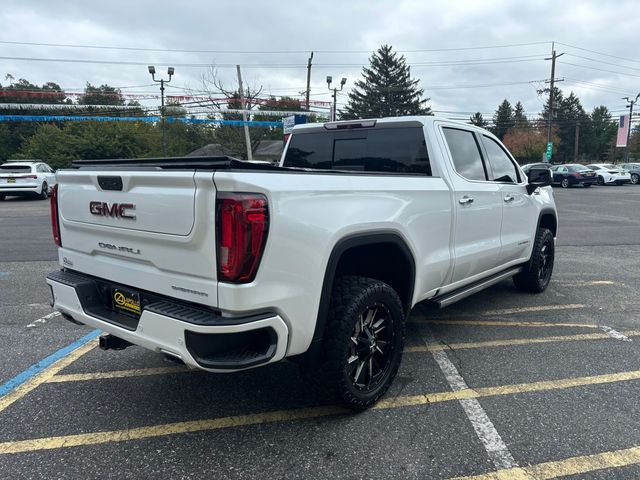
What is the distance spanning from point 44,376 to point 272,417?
1824mm

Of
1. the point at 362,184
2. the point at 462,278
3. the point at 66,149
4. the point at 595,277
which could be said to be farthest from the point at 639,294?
the point at 66,149

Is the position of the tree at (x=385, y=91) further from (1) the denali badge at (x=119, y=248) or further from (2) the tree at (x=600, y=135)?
(1) the denali badge at (x=119, y=248)

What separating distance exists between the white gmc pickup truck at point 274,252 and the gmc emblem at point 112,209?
0.6 inches

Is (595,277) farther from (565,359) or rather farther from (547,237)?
(565,359)

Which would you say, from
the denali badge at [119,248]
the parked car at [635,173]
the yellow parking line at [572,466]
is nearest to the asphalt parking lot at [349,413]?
the yellow parking line at [572,466]

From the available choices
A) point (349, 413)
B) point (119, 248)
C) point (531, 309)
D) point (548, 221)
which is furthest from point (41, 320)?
point (548, 221)

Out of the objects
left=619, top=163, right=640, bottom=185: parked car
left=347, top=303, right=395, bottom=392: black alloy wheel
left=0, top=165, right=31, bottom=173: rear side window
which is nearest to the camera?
left=347, top=303, right=395, bottom=392: black alloy wheel

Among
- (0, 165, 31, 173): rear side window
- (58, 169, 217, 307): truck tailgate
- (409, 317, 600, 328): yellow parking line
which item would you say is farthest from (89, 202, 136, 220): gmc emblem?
(0, 165, 31, 173): rear side window

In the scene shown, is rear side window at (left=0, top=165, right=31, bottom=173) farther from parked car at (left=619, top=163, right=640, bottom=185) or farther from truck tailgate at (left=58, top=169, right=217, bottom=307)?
parked car at (left=619, top=163, right=640, bottom=185)

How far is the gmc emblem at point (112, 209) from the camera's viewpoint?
103 inches

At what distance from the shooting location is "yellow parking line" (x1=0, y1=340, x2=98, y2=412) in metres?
3.16

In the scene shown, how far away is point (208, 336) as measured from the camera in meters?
2.28

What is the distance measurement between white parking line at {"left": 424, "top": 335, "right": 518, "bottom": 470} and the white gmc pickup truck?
514mm

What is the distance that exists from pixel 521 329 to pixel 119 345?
3.60m
